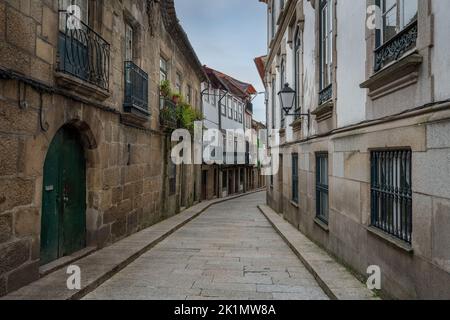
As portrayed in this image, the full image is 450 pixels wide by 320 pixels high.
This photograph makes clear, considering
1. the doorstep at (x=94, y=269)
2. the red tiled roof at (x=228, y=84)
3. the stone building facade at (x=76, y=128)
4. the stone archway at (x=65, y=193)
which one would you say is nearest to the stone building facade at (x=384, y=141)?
the doorstep at (x=94, y=269)

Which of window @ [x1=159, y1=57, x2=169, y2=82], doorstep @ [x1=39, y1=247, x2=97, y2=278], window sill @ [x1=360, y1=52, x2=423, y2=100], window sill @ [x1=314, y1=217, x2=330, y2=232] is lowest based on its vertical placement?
doorstep @ [x1=39, y1=247, x2=97, y2=278]

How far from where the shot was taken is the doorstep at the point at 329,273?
179 inches

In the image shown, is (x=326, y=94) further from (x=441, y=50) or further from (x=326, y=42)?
(x=441, y=50)

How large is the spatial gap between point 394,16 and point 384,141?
1547 mm

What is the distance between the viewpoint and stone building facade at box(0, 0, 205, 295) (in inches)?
176

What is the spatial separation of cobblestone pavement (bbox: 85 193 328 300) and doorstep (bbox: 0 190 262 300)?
12 cm

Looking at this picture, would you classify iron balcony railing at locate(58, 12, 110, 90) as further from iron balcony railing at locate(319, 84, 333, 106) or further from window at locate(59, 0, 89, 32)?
iron balcony railing at locate(319, 84, 333, 106)

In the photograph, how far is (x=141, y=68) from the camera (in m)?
9.55

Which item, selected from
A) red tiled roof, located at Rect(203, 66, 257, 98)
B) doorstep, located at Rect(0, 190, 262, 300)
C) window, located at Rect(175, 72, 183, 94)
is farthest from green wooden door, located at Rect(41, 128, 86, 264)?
red tiled roof, located at Rect(203, 66, 257, 98)

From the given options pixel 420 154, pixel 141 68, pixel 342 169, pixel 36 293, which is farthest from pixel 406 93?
pixel 141 68

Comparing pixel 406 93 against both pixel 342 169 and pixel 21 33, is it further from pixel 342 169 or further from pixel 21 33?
pixel 21 33

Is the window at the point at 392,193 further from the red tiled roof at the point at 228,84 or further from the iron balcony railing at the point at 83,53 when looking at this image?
the red tiled roof at the point at 228,84

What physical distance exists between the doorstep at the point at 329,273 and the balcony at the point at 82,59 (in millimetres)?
4634
